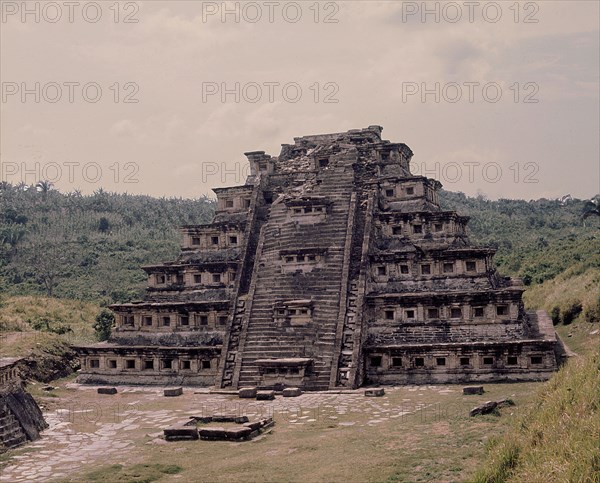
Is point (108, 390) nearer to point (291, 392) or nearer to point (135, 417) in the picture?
point (135, 417)

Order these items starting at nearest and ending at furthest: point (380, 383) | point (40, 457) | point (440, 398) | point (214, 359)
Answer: point (40, 457), point (440, 398), point (380, 383), point (214, 359)

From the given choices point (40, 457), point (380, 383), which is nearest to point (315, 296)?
point (380, 383)

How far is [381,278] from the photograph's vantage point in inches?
1049

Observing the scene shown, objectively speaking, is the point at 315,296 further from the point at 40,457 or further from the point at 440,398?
the point at 40,457

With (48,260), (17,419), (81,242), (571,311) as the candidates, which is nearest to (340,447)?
(17,419)

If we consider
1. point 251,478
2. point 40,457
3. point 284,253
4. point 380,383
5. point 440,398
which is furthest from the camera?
point 284,253

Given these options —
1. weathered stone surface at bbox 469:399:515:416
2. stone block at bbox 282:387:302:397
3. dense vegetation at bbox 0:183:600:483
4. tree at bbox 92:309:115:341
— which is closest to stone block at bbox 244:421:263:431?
dense vegetation at bbox 0:183:600:483

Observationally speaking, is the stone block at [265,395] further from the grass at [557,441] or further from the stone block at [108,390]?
the grass at [557,441]

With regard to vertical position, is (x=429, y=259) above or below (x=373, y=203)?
below

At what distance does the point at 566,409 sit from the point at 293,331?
43.7 ft

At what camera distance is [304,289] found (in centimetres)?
2642

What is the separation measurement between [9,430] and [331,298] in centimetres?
1271

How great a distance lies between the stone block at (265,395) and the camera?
70.8 ft

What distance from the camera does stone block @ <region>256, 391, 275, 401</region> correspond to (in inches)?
850
